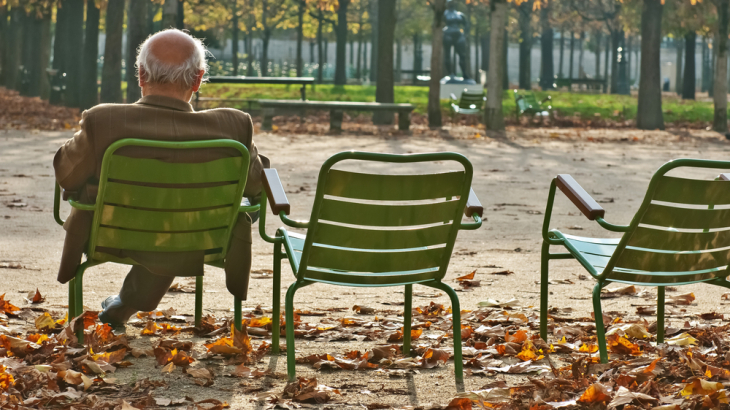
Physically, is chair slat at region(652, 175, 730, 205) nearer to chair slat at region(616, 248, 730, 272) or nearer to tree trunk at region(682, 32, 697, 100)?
chair slat at region(616, 248, 730, 272)

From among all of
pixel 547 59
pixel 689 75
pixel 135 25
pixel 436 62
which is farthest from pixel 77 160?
pixel 547 59

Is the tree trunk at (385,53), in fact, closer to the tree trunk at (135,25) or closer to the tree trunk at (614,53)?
the tree trunk at (135,25)

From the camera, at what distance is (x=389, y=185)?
11.3ft

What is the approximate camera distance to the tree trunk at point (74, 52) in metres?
23.8

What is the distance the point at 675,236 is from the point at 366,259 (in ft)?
4.21

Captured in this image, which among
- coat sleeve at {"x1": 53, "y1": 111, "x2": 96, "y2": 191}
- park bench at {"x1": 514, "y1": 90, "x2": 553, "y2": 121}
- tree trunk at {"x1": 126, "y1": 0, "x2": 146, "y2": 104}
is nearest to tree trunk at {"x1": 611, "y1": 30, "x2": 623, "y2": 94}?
park bench at {"x1": 514, "y1": 90, "x2": 553, "y2": 121}

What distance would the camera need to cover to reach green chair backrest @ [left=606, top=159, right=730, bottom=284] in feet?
11.9

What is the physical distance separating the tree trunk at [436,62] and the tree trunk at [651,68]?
5.17 meters

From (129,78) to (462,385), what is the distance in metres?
14.8

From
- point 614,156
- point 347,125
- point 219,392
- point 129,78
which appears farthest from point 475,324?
point 347,125

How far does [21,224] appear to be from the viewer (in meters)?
7.64

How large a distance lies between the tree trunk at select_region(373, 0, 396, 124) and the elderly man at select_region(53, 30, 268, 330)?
658 inches

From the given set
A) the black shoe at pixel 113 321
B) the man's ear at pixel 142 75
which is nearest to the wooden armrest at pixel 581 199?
the man's ear at pixel 142 75

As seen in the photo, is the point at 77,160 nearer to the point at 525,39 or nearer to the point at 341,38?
the point at 341,38
